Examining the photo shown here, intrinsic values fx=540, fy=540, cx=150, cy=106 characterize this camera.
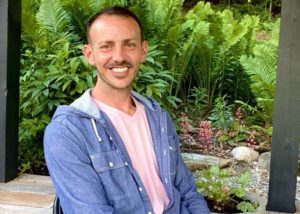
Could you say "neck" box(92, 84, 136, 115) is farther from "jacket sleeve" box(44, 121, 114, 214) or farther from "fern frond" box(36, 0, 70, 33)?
"fern frond" box(36, 0, 70, 33)

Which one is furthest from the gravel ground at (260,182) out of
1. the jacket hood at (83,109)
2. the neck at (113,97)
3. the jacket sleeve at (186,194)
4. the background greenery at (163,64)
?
the jacket hood at (83,109)

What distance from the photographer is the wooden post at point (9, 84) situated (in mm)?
3107

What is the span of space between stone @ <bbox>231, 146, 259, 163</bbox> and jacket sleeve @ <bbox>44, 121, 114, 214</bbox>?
10.7ft

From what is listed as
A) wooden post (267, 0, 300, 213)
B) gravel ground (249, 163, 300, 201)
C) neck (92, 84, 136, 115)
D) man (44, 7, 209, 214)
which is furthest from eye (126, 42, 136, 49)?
gravel ground (249, 163, 300, 201)

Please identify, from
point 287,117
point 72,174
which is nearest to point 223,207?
point 287,117

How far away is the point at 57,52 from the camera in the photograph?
13.6 feet

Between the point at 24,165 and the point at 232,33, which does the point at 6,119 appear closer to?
the point at 24,165

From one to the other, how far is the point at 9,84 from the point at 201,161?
1.70m

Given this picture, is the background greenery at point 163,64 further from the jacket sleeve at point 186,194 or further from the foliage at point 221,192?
the jacket sleeve at point 186,194

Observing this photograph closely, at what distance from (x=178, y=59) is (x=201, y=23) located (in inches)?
19.2

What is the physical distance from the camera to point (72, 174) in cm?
149

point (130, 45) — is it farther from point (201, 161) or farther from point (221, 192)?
point (201, 161)

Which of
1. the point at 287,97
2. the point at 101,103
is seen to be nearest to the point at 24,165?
the point at 287,97

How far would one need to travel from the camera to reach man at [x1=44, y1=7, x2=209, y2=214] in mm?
1502
